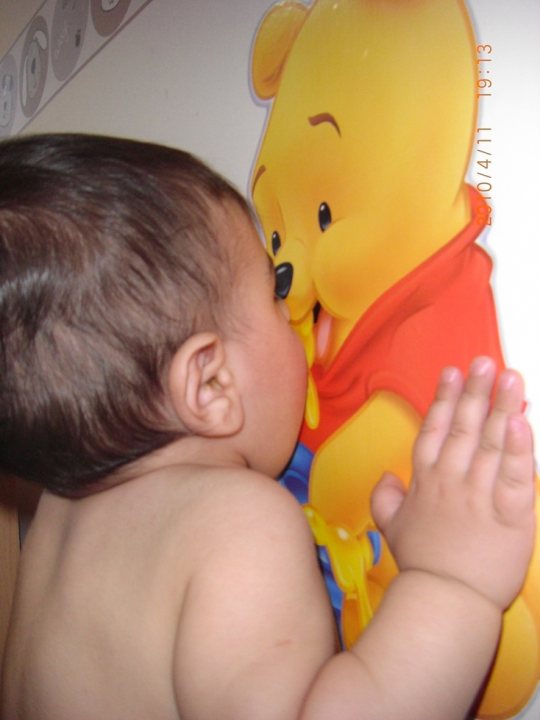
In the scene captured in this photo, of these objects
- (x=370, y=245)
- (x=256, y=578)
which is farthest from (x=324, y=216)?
(x=256, y=578)

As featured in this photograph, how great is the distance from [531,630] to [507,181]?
0.27 meters

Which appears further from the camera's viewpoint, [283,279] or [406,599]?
[283,279]

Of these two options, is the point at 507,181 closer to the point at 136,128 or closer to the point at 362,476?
the point at 362,476

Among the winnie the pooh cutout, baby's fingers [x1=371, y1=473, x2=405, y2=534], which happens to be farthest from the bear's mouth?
baby's fingers [x1=371, y1=473, x2=405, y2=534]

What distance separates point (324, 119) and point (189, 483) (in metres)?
0.31

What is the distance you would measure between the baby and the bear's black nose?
0.03 m

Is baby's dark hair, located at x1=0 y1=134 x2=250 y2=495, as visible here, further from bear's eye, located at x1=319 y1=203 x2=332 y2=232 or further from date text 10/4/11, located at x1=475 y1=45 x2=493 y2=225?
date text 10/4/11, located at x1=475 y1=45 x2=493 y2=225

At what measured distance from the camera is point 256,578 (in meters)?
0.45

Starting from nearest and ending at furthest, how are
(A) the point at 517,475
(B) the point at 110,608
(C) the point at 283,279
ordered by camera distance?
(A) the point at 517,475 → (B) the point at 110,608 → (C) the point at 283,279

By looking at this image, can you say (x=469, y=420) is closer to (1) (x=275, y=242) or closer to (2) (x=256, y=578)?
(2) (x=256, y=578)

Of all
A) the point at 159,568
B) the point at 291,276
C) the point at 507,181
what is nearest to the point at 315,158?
the point at 291,276

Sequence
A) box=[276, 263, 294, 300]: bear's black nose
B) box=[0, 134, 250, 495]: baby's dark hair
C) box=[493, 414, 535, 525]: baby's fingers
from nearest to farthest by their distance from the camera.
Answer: box=[493, 414, 535, 525]: baby's fingers < box=[0, 134, 250, 495]: baby's dark hair < box=[276, 263, 294, 300]: bear's black nose

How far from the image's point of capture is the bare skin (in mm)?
425

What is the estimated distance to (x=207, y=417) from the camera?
0.55 meters
